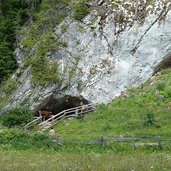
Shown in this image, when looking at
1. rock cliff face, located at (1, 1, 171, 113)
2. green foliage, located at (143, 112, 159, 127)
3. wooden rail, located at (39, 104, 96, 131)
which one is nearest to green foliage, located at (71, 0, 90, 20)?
rock cliff face, located at (1, 1, 171, 113)

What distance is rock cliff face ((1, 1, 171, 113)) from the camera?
127 feet

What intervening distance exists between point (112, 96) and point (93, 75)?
2.68 meters

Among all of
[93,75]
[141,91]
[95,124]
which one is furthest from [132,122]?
[93,75]

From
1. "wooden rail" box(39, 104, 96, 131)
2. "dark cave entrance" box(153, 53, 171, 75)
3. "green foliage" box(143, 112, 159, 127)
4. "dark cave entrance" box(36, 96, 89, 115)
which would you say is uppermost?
"green foliage" box(143, 112, 159, 127)

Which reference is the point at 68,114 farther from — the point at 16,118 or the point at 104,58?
the point at 104,58

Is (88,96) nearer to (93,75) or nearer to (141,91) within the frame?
(93,75)

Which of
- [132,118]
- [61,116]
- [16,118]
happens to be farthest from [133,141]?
[16,118]

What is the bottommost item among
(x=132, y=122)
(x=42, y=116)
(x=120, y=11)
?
(x=42, y=116)

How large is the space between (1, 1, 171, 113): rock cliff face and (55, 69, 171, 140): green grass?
2.03m

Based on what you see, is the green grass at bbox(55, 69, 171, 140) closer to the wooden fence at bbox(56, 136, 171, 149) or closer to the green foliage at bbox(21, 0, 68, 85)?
the wooden fence at bbox(56, 136, 171, 149)

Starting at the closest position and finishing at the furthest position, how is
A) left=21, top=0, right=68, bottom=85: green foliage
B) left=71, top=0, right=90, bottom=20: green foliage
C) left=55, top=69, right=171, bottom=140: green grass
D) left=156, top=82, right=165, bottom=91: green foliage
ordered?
1. left=55, top=69, right=171, bottom=140: green grass
2. left=156, top=82, right=165, bottom=91: green foliage
3. left=21, top=0, right=68, bottom=85: green foliage
4. left=71, top=0, right=90, bottom=20: green foliage

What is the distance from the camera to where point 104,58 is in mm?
40062

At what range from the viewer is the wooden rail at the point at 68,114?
35.3 m

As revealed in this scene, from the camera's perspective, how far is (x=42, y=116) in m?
38.4
